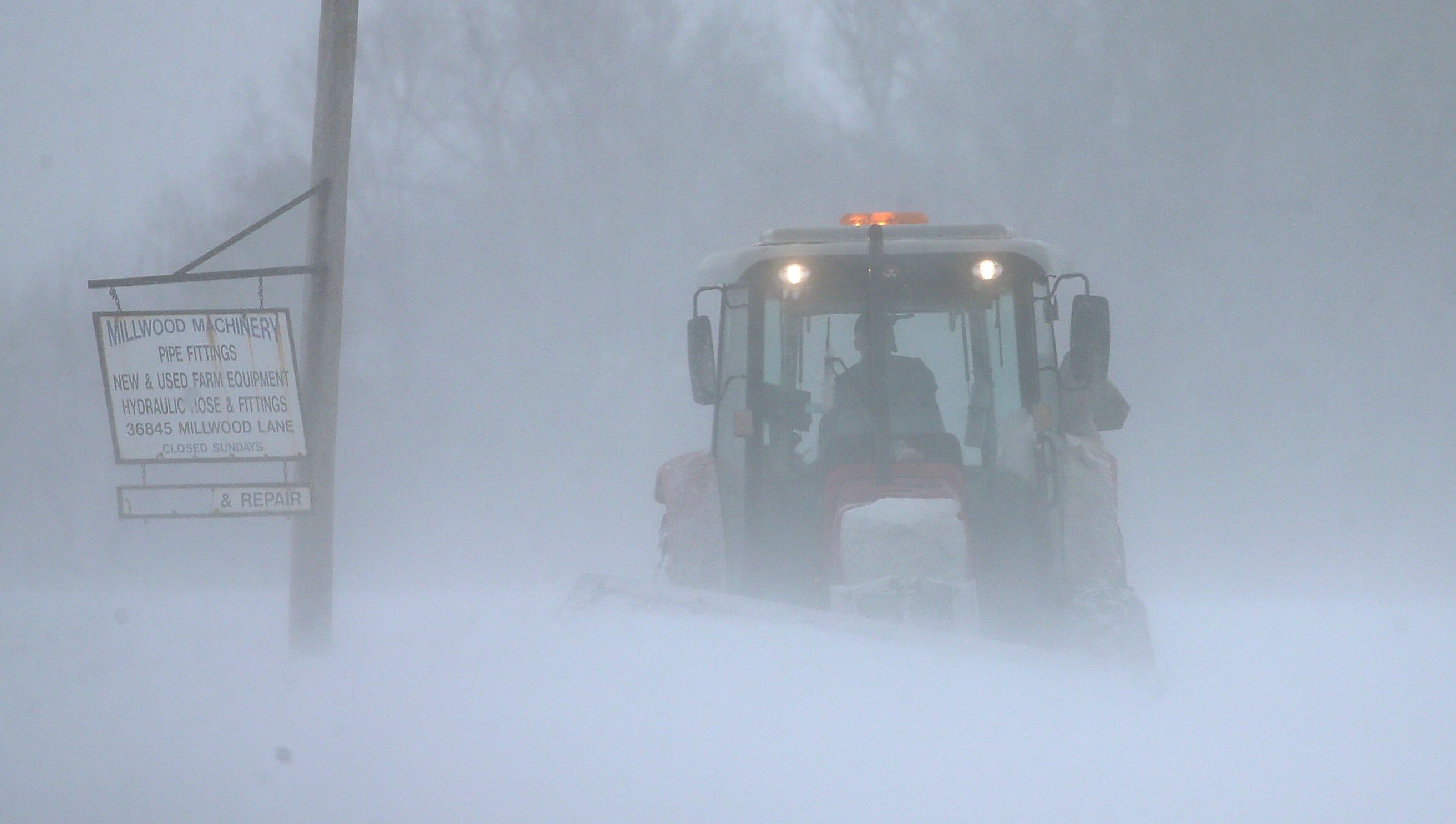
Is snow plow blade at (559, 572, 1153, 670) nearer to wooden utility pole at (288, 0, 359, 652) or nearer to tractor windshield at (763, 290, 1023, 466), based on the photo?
tractor windshield at (763, 290, 1023, 466)

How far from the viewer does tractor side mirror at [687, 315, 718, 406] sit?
204 inches

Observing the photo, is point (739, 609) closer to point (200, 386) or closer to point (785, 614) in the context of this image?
point (785, 614)

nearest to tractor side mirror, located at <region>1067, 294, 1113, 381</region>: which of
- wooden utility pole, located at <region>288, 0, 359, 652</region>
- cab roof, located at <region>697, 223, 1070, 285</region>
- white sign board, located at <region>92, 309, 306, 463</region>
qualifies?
cab roof, located at <region>697, 223, 1070, 285</region>

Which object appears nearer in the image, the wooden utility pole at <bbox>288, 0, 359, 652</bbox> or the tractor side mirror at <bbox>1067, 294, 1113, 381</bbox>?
the tractor side mirror at <bbox>1067, 294, 1113, 381</bbox>

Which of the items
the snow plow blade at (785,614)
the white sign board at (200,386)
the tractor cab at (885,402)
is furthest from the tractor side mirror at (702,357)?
the white sign board at (200,386)

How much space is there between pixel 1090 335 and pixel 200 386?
3.14 m

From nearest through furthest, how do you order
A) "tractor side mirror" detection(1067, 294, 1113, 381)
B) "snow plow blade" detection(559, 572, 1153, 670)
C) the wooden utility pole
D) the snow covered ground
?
the snow covered ground, "snow plow blade" detection(559, 572, 1153, 670), "tractor side mirror" detection(1067, 294, 1113, 381), the wooden utility pole

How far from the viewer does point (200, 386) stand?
16.5 ft

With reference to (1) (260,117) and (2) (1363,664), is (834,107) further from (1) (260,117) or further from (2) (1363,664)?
(2) (1363,664)

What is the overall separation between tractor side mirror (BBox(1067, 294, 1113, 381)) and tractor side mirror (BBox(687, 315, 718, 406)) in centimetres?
129

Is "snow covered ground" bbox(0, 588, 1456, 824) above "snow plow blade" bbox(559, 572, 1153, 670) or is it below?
below

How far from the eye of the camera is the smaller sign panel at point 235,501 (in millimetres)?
5020

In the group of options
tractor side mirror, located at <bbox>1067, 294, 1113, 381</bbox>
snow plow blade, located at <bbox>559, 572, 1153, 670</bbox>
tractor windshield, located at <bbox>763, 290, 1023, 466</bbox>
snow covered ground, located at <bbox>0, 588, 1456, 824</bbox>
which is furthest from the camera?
tractor windshield, located at <bbox>763, 290, 1023, 466</bbox>

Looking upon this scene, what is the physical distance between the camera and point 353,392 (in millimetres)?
24562
